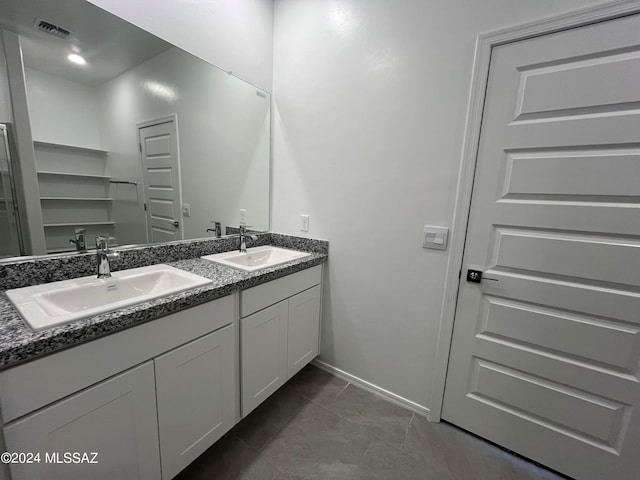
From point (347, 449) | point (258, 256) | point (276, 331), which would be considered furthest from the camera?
point (258, 256)

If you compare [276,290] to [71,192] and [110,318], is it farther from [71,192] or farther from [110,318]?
[71,192]

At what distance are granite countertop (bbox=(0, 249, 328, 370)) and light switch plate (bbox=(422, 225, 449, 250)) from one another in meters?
0.94

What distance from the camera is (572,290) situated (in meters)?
1.22

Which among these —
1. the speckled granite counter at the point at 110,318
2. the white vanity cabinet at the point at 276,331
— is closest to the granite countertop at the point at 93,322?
the speckled granite counter at the point at 110,318

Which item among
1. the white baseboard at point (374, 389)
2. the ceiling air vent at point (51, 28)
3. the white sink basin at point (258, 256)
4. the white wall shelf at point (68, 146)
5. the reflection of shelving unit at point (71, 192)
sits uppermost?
the ceiling air vent at point (51, 28)

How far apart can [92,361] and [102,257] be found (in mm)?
529

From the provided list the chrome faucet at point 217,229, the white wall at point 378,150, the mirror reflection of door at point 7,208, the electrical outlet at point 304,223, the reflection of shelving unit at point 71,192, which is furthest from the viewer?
the electrical outlet at point 304,223

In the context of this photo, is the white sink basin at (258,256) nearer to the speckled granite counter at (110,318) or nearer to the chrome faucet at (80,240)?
the speckled granite counter at (110,318)

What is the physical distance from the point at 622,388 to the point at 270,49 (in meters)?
2.77

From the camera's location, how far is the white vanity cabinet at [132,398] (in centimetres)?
73

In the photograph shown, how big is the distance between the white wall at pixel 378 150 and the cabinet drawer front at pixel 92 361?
103 centimetres

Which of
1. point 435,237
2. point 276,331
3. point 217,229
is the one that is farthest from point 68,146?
point 435,237

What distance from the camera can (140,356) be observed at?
0.93 meters

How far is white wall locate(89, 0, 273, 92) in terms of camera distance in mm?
1320
